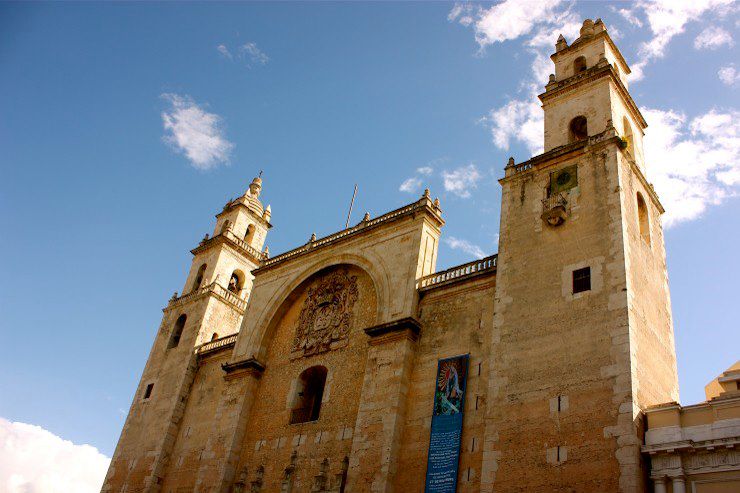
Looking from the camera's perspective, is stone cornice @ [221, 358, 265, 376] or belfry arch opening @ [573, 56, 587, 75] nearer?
belfry arch opening @ [573, 56, 587, 75]

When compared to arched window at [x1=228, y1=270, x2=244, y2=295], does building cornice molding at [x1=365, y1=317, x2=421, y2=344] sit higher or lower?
lower

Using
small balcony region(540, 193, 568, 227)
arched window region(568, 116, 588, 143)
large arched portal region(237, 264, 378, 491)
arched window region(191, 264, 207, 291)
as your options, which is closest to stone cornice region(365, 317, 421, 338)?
large arched portal region(237, 264, 378, 491)

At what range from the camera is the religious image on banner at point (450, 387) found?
1877 cm

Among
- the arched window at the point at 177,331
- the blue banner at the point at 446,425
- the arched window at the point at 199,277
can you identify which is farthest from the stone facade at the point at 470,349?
the arched window at the point at 199,277

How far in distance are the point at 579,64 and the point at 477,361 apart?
1237 cm

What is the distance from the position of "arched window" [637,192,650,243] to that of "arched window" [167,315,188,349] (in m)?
21.2

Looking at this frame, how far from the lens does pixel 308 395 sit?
2442cm

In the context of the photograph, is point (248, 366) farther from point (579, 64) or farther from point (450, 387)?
point (579, 64)

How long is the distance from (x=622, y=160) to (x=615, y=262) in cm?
400

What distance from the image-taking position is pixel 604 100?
2209 cm

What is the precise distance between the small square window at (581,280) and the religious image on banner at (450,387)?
12.9ft

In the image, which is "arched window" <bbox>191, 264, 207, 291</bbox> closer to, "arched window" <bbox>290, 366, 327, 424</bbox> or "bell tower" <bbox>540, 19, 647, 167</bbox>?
"arched window" <bbox>290, 366, 327, 424</bbox>

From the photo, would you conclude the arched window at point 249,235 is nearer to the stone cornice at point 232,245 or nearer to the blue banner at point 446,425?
the stone cornice at point 232,245

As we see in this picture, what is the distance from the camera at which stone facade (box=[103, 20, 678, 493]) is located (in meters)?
16.0
